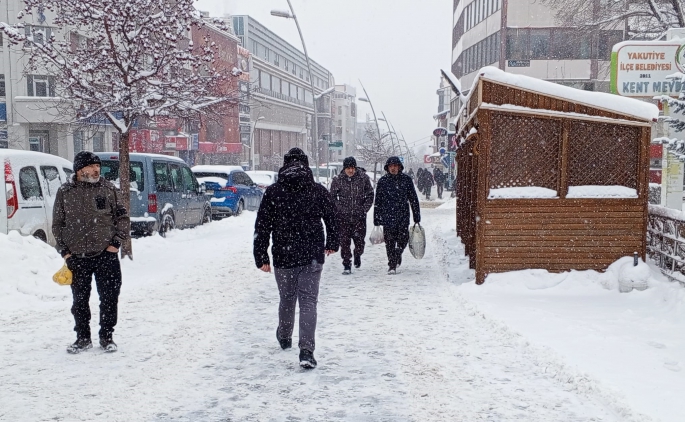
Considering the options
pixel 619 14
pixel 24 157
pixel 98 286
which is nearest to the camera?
pixel 98 286

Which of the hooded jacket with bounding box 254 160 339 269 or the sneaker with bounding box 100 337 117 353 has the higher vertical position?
the hooded jacket with bounding box 254 160 339 269

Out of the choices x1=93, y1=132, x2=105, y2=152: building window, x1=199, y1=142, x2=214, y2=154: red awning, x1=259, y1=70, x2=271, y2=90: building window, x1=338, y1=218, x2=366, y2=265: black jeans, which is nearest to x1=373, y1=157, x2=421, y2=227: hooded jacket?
x1=338, y1=218, x2=366, y2=265: black jeans

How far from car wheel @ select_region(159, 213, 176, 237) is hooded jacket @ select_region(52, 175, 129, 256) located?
8.08m

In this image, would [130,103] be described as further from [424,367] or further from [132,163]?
[424,367]

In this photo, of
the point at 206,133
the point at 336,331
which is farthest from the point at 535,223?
the point at 206,133

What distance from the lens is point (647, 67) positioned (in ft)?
30.5

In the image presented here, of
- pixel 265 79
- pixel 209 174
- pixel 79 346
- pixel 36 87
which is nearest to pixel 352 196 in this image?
pixel 79 346

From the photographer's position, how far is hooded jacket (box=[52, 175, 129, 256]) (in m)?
5.47

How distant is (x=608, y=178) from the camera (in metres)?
8.56

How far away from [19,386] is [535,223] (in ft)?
20.6

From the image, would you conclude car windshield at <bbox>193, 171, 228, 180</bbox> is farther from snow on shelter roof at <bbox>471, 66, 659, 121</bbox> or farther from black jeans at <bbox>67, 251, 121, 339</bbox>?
black jeans at <bbox>67, 251, 121, 339</bbox>

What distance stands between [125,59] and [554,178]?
254 inches

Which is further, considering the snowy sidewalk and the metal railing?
the metal railing

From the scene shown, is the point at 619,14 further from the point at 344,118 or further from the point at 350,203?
the point at 344,118
